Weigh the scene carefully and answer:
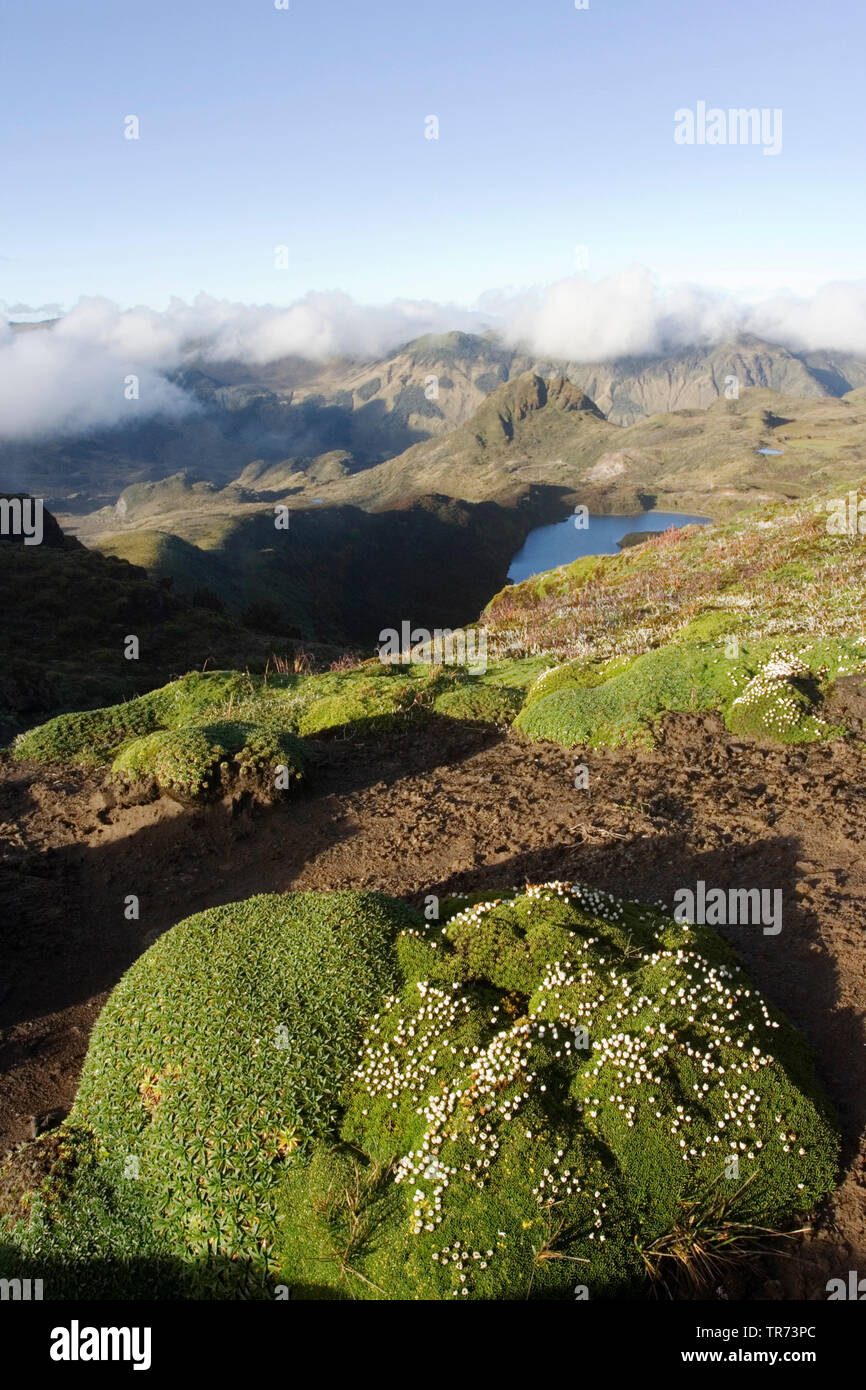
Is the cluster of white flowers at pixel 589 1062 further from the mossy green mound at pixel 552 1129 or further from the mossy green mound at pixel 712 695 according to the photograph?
the mossy green mound at pixel 712 695

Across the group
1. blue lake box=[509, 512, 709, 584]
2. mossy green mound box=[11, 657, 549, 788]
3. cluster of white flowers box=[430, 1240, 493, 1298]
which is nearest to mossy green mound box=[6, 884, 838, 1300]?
cluster of white flowers box=[430, 1240, 493, 1298]

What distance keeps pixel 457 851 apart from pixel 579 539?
99989mm

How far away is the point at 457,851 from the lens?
368 inches

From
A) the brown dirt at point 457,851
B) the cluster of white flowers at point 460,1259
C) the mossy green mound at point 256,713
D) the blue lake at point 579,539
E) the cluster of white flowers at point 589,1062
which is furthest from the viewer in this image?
the blue lake at point 579,539

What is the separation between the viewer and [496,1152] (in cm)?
430

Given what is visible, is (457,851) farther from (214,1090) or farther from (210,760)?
(214,1090)

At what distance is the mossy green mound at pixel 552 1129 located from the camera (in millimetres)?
3959

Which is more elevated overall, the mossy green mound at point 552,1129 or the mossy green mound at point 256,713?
the mossy green mound at point 256,713

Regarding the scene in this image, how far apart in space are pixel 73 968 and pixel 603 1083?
19.2 ft

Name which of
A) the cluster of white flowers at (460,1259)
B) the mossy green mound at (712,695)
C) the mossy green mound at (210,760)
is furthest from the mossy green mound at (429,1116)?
the mossy green mound at (712,695)

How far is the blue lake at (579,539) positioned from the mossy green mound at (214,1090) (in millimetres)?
73240

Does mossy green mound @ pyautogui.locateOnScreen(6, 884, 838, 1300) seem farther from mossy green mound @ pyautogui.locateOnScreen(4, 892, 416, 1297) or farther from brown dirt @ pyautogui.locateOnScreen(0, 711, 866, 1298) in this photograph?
brown dirt @ pyautogui.locateOnScreen(0, 711, 866, 1298)
